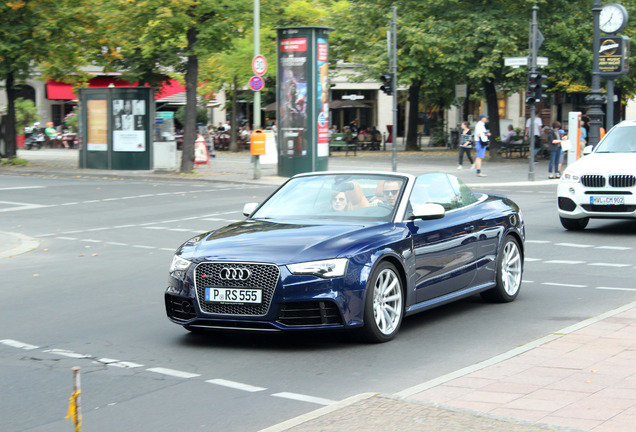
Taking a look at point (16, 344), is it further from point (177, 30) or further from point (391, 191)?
point (177, 30)

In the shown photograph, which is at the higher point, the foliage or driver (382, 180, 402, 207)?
the foliage

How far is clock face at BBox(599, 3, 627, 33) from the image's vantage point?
90.8ft

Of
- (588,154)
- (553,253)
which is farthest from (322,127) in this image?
(553,253)

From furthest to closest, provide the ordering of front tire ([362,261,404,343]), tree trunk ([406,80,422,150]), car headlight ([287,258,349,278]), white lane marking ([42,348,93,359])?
tree trunk ([406,80,422,150])
front tire ([362,261,404,343])
white lane marking ([42,348,93,359])
car headlight ([287,258,349,278])

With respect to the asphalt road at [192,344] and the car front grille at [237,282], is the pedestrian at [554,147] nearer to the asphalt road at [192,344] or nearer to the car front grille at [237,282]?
the asphalt road at [192,344]

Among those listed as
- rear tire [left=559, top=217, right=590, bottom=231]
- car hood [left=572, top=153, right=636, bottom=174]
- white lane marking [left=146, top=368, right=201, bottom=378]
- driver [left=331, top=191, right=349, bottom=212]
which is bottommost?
white lane marking [left=146, top=368, right=201, bottom=378]

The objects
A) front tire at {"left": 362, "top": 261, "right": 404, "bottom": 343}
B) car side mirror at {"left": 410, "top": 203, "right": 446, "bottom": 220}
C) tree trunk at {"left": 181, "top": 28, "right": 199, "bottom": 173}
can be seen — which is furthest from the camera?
tree trunk at {"left": 181, "top": 28, "right": 199, "bottom": 173}

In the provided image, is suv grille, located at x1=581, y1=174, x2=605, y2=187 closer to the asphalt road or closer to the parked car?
the parked car

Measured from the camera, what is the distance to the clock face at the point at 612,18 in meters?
27.7

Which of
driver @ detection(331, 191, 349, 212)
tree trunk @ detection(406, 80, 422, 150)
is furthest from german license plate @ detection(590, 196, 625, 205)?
tree trunk @ detection(406, 80, 422, 150)

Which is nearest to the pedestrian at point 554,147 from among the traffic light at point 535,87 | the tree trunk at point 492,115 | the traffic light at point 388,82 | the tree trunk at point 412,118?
the traffic light at point 535,87

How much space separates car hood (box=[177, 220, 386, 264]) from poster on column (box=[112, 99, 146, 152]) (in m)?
26.0

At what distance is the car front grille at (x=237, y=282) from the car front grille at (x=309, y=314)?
15 centimetres

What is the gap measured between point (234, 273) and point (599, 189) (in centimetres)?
981
